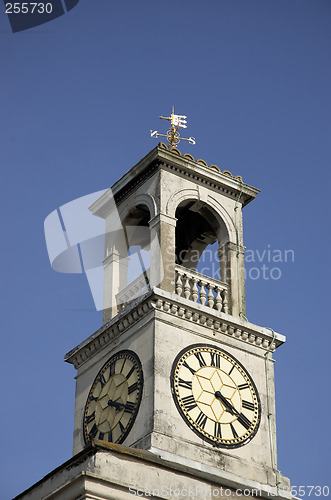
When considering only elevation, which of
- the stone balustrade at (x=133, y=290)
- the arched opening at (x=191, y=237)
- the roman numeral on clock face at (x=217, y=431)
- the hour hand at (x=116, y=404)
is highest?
the arched opening at (x=191, y=237)

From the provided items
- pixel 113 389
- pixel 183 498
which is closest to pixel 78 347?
pixel 113 389

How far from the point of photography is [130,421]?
27.3m

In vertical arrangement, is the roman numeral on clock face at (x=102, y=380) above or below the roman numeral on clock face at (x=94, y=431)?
above

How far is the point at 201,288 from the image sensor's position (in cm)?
2955

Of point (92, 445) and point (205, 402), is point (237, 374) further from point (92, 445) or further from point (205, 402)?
point (92, 445)

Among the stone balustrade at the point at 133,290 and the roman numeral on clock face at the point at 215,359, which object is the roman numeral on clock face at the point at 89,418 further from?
the roman numeral on clock face at the point at 215,359

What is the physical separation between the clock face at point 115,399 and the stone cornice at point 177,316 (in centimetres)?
73

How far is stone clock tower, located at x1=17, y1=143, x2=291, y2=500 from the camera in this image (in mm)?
25594

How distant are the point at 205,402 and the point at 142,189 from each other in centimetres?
617

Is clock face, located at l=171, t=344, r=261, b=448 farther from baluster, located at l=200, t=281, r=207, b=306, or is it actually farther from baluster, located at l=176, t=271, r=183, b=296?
baluster, located at l=176, t=271, r=183, b=296

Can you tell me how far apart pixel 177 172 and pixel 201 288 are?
3137 millimetres

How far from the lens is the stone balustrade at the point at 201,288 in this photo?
29141mm

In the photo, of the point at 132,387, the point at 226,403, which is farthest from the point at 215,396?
the point at 132,387

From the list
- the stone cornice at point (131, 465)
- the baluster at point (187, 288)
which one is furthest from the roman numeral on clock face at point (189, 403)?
the baluster at point (187, 288)
